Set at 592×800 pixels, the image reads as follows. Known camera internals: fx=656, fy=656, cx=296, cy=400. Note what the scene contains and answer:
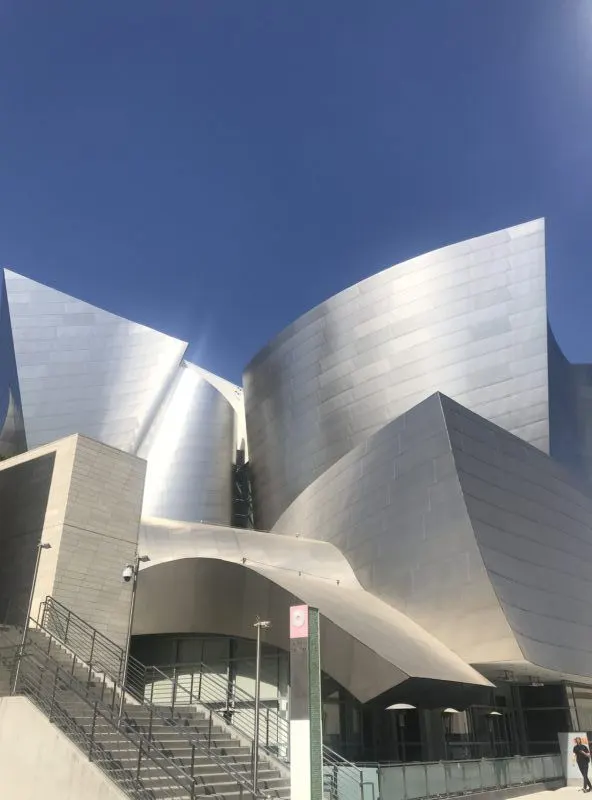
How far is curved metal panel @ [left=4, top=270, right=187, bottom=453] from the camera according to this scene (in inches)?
1276

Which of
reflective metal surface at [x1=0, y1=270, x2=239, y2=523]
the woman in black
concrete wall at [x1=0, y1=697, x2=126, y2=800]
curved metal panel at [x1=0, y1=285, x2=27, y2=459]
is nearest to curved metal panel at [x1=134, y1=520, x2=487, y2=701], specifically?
the woman in black

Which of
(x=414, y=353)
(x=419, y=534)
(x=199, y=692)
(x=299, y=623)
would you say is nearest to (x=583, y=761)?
(x=419, y=534)

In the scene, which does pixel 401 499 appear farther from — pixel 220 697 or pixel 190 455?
pixel 190 455

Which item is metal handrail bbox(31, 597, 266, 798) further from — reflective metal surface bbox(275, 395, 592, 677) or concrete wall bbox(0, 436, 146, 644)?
reflective metal surface bbox(275, 395, 592, 677)

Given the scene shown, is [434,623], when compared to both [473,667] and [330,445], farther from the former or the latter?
[330,445]

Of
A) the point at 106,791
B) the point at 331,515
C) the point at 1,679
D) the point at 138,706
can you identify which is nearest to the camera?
the point at 106,791

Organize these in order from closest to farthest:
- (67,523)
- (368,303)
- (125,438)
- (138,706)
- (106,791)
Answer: (106,791) → (138,706) → (67,523) → (368,303) → (125,438)

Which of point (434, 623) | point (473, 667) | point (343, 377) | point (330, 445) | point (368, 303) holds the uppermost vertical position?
point (368, 303)

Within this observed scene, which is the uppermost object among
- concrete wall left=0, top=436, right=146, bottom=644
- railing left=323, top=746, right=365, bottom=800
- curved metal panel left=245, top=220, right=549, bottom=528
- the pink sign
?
curved metal panel left=245, top=220, right=549, bottom=528

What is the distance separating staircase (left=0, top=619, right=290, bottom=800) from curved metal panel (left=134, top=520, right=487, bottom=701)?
3300mm

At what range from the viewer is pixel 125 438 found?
34812mm

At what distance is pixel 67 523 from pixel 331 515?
34.6 ft

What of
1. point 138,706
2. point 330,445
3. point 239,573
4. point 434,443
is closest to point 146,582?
point 239,573

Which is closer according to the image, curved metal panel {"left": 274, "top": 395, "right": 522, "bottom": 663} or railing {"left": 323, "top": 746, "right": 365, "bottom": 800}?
railing {"left": 323, "top": 746, "right": 365, "bottom": 800}
